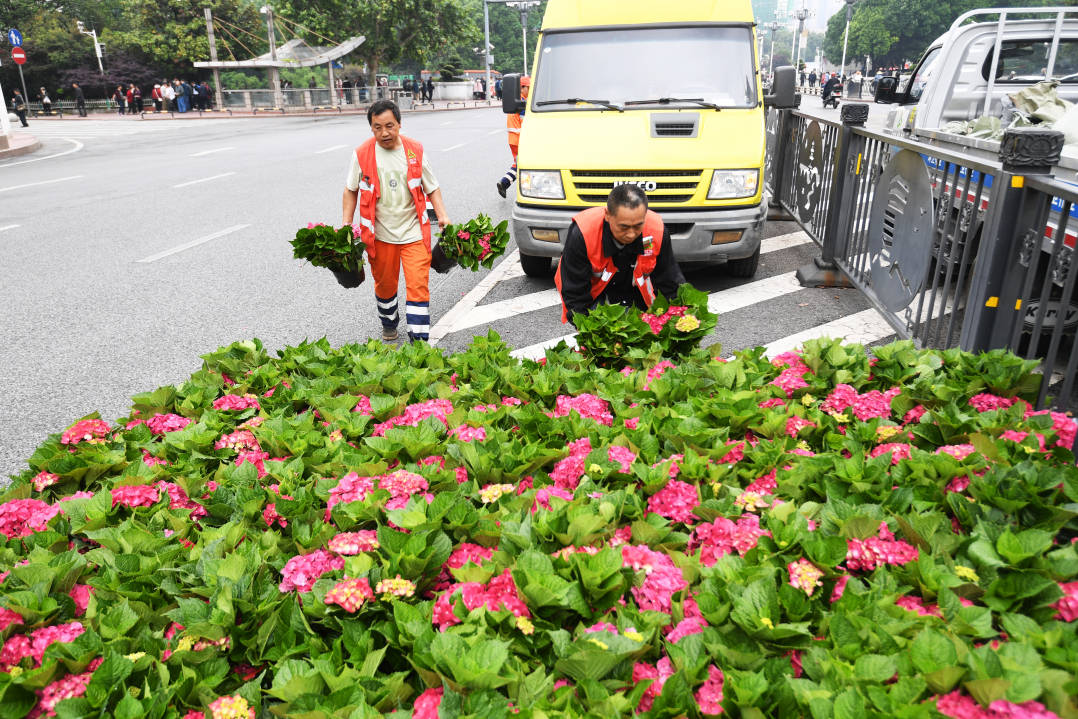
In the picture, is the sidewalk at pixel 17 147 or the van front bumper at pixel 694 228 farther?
the sidewalk at pixel 17 147

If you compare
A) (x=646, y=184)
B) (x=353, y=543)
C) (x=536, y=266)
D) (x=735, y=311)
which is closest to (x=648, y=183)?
(x=646, y=184)

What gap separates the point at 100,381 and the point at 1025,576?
548 cm

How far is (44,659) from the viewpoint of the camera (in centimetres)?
164

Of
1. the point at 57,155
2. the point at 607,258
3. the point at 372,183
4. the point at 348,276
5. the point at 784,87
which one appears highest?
the point at 784,87

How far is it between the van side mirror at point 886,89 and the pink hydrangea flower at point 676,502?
313 inches

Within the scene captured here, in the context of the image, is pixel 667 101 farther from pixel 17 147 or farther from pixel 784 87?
pixel 17 147

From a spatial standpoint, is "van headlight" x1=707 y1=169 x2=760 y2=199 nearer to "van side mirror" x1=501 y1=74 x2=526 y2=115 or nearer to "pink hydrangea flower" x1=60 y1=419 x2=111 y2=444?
"van side mirror" x1=501 y1=74 x2=526 y2=115

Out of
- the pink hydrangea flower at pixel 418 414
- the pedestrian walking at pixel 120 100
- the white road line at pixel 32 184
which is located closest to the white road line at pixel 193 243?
the white road line at pixel 32 184

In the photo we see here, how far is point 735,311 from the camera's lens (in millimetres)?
6812

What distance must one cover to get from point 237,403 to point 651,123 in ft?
16.0

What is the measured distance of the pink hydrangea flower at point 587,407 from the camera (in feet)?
9.20

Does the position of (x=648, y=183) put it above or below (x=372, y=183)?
below

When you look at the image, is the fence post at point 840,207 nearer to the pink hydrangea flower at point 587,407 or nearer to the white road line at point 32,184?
the pink hydrangea flower at point 587,407

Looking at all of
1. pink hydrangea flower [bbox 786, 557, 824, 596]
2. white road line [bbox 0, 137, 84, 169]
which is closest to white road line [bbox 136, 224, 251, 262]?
pink hydrangea flower [bbox 786, 557, 824, 596]
